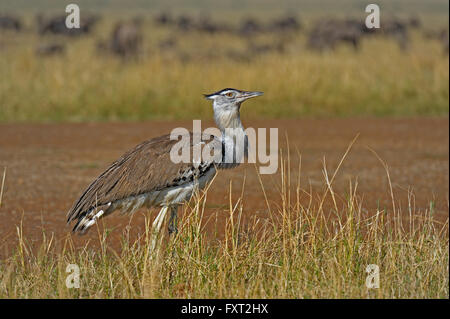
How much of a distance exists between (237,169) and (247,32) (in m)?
24.8

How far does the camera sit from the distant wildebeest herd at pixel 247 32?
20.3 m

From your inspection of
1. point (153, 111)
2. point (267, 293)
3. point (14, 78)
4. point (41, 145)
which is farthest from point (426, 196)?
point (14, 78)

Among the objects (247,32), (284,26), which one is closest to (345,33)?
(247,32)

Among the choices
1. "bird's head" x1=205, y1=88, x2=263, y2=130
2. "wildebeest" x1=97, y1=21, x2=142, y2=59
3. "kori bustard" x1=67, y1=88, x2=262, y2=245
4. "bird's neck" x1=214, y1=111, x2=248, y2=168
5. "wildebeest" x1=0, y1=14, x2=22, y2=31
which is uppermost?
"wildebeest" x1=0, y1=14, x2=22, y2=31

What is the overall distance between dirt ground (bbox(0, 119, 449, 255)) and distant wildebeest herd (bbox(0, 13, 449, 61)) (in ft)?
20.8

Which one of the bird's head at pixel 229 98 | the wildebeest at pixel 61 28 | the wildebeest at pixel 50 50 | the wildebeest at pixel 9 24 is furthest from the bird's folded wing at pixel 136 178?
the wildebeest at pixel 9 24

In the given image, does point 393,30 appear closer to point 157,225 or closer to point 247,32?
point 247,32

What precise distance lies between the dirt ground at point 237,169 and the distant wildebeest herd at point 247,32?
6.33 m

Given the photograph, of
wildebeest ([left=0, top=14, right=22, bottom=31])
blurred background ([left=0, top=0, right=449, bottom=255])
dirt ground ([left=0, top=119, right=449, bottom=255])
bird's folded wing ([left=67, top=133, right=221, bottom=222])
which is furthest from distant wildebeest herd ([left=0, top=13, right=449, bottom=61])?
bird's folded wing ([left=67, top=133, right=221, bottom=222])

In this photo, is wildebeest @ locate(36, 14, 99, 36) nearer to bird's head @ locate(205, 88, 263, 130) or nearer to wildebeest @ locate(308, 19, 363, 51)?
wildebeest @ locate(308, 19, 363, 51)

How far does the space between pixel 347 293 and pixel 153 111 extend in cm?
813

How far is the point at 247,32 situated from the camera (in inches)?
1292

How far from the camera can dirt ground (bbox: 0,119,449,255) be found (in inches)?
255

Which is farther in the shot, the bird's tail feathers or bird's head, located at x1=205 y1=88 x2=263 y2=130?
bird's head, located at x1=205 y1=88 x2=263 y2=130
